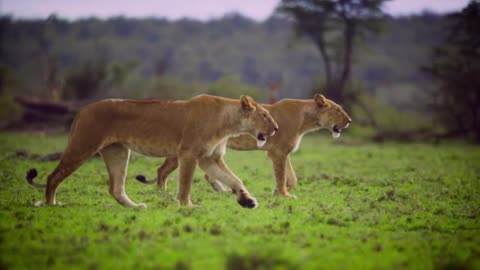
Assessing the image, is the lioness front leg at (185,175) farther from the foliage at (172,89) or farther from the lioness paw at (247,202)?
the foliage at (172,89)

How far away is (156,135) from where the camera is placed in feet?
27.0

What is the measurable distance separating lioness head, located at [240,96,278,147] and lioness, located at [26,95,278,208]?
18mm

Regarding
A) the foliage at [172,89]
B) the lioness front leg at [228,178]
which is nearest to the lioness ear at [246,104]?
the lioness front leg at [228,178]

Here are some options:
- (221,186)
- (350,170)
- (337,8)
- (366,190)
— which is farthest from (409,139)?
(221,186)

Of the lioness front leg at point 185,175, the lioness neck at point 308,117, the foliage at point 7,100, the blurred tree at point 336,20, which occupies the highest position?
the blurred tree at point 336,20

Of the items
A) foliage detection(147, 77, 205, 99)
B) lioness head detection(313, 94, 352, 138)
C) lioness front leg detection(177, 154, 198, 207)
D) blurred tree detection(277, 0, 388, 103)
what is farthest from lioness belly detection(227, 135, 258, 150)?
foliage detection(147, 77, 205, 99)

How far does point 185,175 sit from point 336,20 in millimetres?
29628

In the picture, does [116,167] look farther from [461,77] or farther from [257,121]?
[461,77]

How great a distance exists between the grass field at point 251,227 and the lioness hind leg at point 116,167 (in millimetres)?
302

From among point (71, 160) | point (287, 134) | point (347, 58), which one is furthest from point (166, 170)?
point (347, 58)

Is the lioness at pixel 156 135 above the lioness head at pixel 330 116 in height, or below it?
below

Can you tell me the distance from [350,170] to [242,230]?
8265mm

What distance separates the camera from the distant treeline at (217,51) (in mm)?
75688

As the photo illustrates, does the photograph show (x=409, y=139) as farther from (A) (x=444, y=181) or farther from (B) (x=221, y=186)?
(B) (x=221, y=186)
